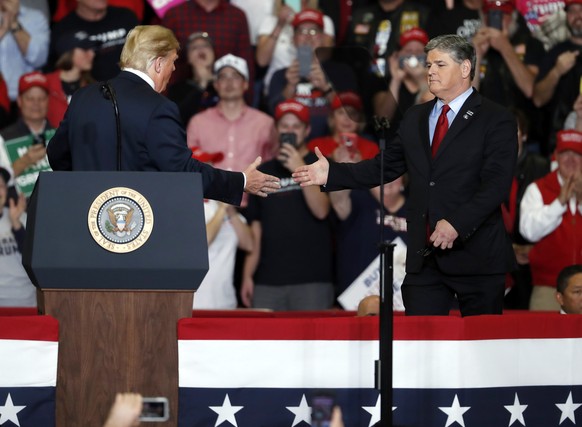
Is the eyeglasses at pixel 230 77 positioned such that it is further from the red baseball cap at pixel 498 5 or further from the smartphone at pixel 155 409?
the smartphone at pixel 155 409

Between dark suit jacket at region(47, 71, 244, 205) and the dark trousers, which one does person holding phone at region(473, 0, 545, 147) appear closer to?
the dark trousers

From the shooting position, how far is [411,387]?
16.1 feet

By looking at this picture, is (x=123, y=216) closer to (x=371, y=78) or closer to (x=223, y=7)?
(x=371, y=78)

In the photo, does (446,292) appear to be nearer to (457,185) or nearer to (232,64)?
(457,185)

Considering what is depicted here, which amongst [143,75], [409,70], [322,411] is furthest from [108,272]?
[409,70]

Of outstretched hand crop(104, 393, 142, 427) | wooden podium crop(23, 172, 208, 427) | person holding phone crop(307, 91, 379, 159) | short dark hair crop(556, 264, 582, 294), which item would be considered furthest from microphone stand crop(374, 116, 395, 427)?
person holding phone crop(307, 91, 379, 159)

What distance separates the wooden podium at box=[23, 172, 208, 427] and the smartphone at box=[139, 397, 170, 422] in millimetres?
44

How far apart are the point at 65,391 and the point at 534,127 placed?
590 centimetres

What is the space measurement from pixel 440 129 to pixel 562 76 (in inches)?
167

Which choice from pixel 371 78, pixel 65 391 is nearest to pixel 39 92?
pixel 371 78

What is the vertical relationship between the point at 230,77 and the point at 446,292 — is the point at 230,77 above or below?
above

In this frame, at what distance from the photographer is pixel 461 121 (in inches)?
210

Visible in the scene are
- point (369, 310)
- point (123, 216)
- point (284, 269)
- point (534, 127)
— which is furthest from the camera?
point (534, 127)

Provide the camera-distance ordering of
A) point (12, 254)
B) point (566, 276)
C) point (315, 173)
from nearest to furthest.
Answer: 1. point (315, 173)
2. point (566, 276)
3. point (12, 254)
